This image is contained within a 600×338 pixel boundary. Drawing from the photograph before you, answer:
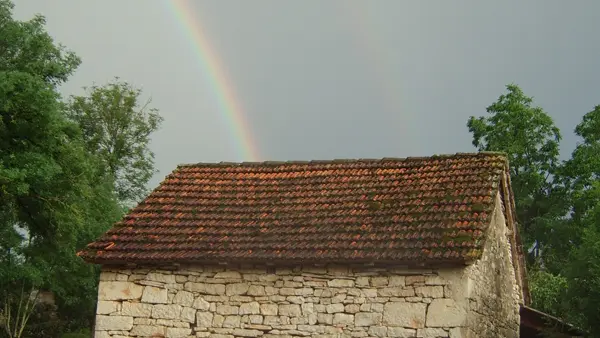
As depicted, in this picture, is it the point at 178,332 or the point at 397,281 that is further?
the point at 178,332

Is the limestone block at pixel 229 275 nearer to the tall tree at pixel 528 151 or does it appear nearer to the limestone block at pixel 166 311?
the limestone block at pixel 166 311

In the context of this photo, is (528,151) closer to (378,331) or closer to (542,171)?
(542,171)

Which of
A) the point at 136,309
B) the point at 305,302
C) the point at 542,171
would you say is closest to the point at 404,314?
the point at 305,302

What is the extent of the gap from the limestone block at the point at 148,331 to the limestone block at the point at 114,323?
12cm

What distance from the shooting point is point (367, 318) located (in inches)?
432

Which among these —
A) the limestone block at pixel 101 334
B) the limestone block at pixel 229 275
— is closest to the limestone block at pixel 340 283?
the limestone block at pixel 229 275

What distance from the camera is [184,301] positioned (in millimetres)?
11969

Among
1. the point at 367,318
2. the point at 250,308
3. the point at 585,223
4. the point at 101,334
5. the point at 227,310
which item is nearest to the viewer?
the point at 367,318

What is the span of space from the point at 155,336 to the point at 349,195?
4.54m

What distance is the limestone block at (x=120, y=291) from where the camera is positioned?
12.2 metres

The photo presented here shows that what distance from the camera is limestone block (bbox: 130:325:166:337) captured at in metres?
11.9

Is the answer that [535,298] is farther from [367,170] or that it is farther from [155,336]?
[155,336]

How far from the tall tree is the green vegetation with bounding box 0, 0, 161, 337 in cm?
1694

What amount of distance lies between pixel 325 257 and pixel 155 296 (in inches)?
130
